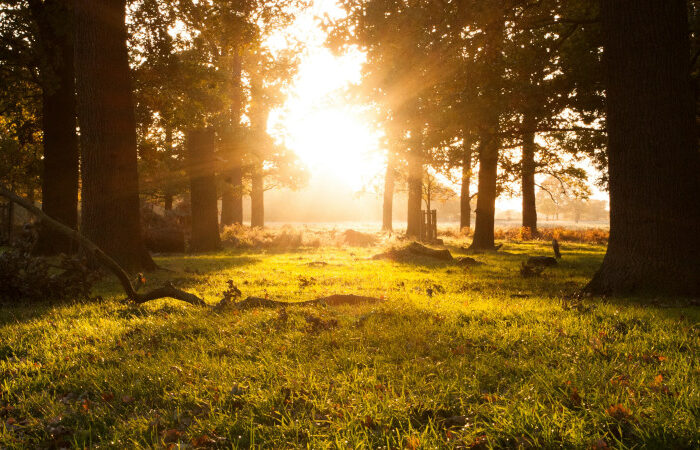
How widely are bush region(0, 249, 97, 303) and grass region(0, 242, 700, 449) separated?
994 mm

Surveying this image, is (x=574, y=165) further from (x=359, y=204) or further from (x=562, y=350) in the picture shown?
(x=359, y=204)

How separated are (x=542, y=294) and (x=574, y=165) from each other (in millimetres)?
16685

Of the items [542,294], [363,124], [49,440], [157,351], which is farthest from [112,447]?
[363,124]

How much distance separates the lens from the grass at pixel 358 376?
2793mm

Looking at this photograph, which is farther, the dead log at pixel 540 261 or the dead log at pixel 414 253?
the dead log at pixel 414 253

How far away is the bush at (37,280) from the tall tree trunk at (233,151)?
17435mm

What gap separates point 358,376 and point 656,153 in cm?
599

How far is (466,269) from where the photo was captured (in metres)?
11.4

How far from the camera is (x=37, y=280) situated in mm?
7422

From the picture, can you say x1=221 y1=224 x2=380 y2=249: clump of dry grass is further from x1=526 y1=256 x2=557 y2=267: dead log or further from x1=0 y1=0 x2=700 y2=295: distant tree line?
x1=526 y1=256 x2=557 y2=267: dead log

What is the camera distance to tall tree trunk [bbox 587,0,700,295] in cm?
656

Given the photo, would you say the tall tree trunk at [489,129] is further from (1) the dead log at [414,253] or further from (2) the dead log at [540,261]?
(2) the dead log at [540,261]

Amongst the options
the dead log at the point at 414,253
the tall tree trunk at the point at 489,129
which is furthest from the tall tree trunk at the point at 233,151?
the tall tree trunk at the point at 489,129

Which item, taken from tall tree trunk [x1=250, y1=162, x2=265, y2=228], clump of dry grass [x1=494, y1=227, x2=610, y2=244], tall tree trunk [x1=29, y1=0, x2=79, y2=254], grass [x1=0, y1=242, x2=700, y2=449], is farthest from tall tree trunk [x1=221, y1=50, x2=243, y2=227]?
grass [x1=0, y1=242, x2=700, y2=449]
